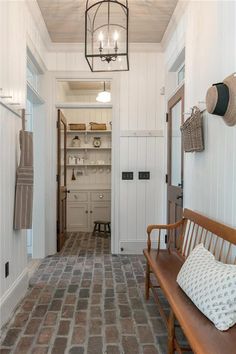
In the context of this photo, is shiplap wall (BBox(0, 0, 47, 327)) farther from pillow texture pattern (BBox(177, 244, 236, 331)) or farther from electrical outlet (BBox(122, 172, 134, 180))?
electrical outlet (BBox(122, 172, 134, 180))

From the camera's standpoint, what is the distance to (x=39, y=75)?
14.0 feet

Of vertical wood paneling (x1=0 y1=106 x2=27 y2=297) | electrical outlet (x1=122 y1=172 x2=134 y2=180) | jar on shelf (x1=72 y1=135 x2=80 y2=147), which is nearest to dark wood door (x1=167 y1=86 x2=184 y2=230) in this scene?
electrical outlet (x1=122 y1=172 x2=134 y2=180)

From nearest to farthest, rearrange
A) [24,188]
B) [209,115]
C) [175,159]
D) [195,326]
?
[195,326] < [209,115] < [24,188] < [175,159]

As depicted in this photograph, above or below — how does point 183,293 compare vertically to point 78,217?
above

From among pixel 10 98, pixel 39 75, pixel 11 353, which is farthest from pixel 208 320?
pixel 39 75

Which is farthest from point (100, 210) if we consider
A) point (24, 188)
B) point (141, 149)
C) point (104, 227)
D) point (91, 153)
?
point (24, 188)

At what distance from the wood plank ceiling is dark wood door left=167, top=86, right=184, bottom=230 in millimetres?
919

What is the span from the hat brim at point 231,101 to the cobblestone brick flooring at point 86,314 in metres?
1.61

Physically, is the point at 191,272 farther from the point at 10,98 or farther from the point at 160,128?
the point at 160,128

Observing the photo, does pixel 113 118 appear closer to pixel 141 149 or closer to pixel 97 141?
pixel 141 149

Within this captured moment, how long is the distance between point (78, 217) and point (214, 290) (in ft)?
15.3

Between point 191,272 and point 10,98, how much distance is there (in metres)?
1.97

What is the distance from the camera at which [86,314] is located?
2525 mm

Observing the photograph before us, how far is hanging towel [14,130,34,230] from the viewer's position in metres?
2.66
